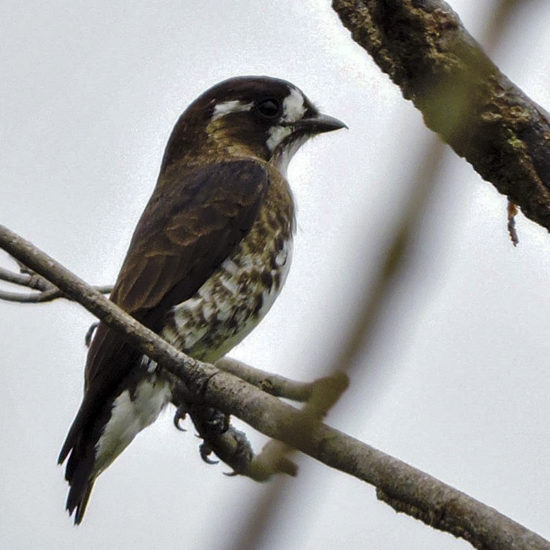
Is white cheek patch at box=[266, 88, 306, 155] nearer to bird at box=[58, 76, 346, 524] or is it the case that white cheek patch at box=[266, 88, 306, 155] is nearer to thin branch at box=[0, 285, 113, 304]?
bird at box=[58, 76, 346, 524]

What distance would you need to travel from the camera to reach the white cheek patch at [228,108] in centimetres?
622

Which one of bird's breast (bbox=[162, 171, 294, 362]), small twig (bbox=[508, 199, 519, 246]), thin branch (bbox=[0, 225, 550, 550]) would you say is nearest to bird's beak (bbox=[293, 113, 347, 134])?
bird's breast (bbox=[162, 171, 294, 362])

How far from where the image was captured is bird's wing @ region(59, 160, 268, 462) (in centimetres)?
496

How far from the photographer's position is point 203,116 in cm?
632

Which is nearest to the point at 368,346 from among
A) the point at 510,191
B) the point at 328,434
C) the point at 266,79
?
the point at 328,434

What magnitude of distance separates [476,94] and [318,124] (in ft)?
10.2

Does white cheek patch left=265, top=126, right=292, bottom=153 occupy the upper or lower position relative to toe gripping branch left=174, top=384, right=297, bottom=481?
upper

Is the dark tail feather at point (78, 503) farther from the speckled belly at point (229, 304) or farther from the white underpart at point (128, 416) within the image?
the speckled belly at point (229, 304)

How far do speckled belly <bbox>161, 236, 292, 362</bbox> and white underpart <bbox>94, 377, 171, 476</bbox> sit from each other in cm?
25

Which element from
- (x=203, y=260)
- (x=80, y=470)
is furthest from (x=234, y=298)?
(x=80, y=470)

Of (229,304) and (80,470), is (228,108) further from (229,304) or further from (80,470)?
(80,470)

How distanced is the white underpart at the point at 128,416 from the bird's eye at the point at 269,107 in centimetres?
191

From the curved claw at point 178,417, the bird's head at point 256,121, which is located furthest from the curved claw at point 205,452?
the bird's head at point 256,121

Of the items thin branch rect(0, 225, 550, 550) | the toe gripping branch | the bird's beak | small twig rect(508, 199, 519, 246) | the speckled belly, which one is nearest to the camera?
thin branch rect(0, 225, 550, 550)
